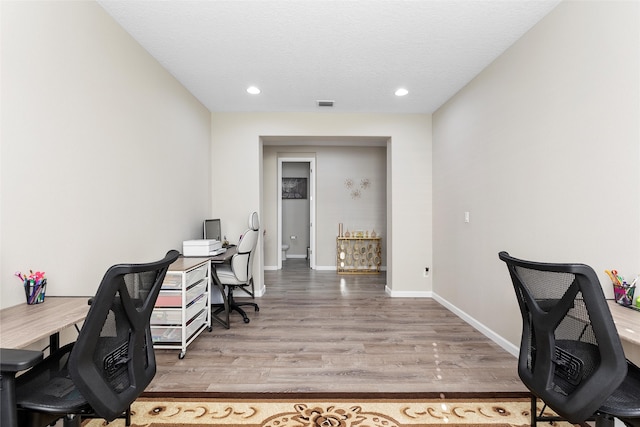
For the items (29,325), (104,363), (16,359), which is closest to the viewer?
(16,359)

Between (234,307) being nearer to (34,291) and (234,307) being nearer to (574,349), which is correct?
(34,291)

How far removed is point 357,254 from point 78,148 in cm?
511

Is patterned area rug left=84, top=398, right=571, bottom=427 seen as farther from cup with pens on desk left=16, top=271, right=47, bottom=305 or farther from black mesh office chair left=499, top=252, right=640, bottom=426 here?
cup with pens on desk left=16, top=271, right=47, bottom=305

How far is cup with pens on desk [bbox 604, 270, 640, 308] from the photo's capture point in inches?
64.6

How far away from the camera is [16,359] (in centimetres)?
94

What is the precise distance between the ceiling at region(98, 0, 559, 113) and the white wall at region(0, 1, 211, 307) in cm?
36

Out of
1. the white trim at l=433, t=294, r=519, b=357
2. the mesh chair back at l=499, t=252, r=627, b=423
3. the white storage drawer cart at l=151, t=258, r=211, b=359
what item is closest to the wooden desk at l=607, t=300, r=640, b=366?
the mesh chair back at l=499, t=252, r=627, b=423

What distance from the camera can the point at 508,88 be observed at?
2721 millimetres

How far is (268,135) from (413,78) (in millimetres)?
2107

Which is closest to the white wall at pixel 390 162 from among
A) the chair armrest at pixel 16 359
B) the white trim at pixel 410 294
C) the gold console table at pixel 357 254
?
the white trim at pixel 410 294

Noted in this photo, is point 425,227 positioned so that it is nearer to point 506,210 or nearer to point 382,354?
point 506,210

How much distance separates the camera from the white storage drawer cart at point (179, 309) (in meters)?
2.59

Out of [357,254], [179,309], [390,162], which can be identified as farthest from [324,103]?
[357,254]

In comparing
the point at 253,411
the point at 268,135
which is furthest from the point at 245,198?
the point at 253,411
